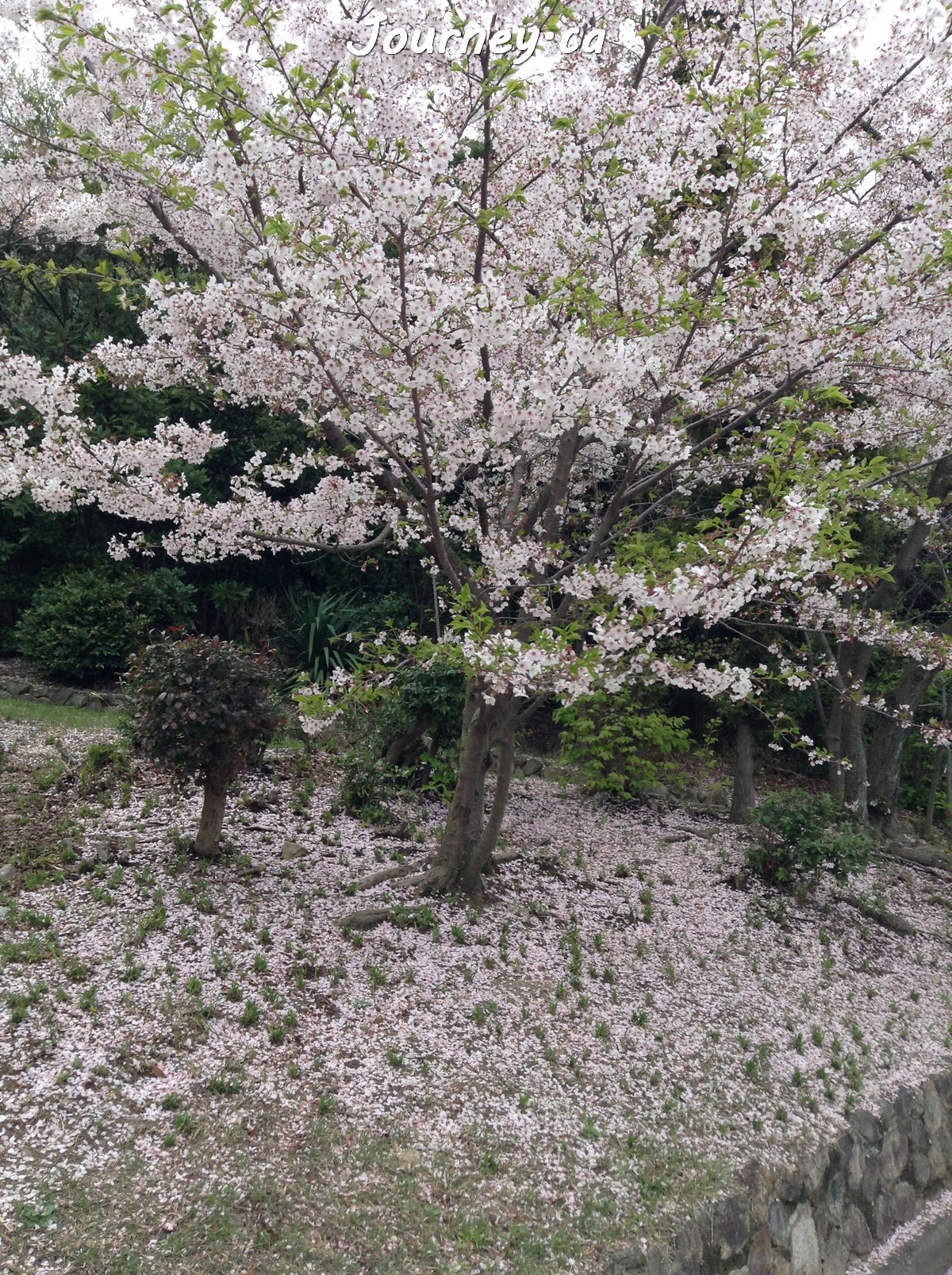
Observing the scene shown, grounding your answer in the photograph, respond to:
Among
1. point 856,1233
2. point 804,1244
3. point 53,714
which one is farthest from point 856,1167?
point 53,714

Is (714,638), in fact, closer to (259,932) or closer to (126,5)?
(259,932)

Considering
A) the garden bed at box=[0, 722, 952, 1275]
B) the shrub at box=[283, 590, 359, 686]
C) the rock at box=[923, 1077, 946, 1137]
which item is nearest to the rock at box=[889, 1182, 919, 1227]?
the rock at box=[923, 1077, 946, 1137]

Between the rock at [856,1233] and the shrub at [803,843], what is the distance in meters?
2.19

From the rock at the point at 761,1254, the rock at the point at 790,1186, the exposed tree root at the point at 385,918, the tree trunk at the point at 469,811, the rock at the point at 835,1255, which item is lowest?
the rock at the point at 835,1255

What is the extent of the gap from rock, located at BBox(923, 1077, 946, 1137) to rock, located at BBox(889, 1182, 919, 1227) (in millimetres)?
295

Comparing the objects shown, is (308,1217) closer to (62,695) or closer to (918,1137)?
(918,1137)

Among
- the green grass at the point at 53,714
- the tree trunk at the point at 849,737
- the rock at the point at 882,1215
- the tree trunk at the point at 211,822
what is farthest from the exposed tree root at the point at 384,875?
the tree trunk at the point at 849,737

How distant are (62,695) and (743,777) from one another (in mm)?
6080

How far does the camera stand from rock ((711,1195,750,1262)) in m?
3.33

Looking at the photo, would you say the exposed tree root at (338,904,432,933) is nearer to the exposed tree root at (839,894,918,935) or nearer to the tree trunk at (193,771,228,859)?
the tree trunk at (193,771,228,859)

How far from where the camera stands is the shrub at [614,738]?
→ 7.09 metres

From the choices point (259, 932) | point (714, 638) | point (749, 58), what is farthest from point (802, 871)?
point (749, 58)

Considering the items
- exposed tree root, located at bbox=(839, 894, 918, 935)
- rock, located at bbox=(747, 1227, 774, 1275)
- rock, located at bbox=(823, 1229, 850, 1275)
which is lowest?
rock, located at bbox=(823, 1229, 850, 1275)

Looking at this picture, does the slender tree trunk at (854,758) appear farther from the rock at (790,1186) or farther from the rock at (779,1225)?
the rock at (779,1225)
